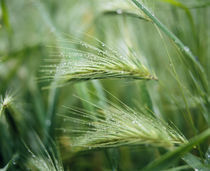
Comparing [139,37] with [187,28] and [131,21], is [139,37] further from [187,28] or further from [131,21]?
[187,28]

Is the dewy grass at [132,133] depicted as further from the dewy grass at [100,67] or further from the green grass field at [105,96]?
the dewy grass at [100,67]

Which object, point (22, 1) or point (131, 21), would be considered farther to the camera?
point (22, 1)

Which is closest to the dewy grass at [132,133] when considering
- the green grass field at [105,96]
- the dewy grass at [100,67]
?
the green grass field at [105,96]

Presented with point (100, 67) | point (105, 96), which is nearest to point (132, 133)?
point (100, 67)

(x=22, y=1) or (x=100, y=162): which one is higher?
(x=22, y=1)

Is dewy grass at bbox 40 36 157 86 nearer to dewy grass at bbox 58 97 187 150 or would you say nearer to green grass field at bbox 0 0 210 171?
green grass field at bbox 0 0 210 171

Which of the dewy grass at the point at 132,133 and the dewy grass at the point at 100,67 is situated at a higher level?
the dewy grass at the point at 100,67

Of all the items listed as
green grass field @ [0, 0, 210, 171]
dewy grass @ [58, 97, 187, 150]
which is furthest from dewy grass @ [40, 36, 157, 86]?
dewy grass @ [58, 97, 187, 150]

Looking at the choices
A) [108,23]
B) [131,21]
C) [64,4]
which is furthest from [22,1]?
[131,21]
